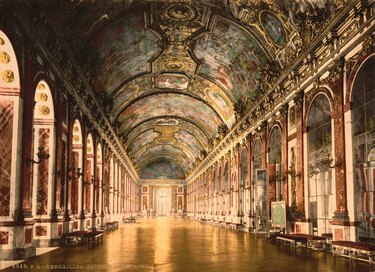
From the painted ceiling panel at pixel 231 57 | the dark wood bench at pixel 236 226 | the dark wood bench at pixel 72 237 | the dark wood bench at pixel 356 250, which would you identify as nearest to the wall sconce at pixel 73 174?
the dark wood bench at pixel 72 237

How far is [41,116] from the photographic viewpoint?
16141mm

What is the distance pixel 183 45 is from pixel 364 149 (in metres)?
14.2

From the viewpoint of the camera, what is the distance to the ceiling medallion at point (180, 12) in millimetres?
20938

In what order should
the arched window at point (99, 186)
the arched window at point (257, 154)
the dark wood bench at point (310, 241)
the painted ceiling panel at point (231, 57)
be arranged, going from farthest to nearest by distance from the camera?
the arched window at point (99, 186), the arched window at point (257, 154), the painted ceiling panel at point (231, 57), the dark wood bench at point (310, 241)

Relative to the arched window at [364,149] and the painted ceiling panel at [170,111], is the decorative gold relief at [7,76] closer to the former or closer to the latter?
the arched window at [364,149]

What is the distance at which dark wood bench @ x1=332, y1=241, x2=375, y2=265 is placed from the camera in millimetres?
10945

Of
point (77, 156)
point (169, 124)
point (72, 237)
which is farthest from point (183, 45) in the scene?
point (169, 124)

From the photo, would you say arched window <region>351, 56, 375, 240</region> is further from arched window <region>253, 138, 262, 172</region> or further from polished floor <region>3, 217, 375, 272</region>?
arched window <region>253, 138, 262, 172</region>

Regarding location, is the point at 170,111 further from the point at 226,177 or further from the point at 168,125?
the point at 226,177

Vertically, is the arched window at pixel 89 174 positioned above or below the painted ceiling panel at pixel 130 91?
below

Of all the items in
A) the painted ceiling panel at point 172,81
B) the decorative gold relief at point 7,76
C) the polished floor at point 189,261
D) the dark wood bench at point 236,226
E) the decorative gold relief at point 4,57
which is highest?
the painted ceiling panel at point 172,81

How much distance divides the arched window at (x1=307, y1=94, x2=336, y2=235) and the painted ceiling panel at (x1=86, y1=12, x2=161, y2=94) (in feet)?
30.1

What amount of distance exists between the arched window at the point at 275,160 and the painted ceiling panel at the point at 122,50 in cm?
789

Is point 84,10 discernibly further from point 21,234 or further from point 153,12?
point 21,234
